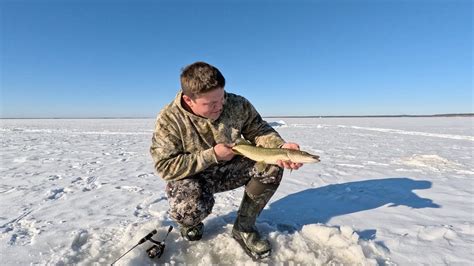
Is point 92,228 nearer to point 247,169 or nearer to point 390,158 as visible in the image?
point 247,169

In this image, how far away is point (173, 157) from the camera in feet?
9.54

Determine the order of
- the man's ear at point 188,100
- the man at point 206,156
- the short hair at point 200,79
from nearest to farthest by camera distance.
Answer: the short hair at point 200,79
the man at point 206,156
the man's ear at point 188,100

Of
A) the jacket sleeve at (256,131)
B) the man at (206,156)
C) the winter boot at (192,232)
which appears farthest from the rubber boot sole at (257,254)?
the jacket sleeve at (256,131)

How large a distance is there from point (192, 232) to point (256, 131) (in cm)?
112

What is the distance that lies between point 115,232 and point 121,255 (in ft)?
1.84

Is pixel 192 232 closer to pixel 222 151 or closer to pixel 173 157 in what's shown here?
pixel 173 157

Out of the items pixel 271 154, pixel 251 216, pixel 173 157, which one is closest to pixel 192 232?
pixel 251 216

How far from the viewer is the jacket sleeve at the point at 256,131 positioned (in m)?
3.28

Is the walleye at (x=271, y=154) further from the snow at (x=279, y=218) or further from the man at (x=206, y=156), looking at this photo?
the snow at (x=279, y=218)

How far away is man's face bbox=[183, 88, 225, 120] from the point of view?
2723 mm

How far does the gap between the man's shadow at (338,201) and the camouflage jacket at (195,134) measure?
988mm

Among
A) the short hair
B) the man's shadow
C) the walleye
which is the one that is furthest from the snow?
the short hair

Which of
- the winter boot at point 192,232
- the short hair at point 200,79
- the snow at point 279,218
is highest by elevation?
the short hair at point 200,79

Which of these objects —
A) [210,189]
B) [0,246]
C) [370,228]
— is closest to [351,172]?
[370,228]
